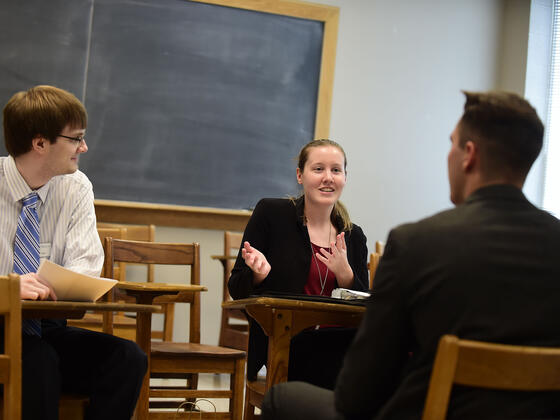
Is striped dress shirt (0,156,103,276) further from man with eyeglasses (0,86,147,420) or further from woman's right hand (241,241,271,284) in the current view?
woman's right hand (241,241,271,284)

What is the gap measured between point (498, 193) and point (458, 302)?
0.82 ft

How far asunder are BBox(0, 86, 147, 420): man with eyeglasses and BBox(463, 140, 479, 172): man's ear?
1.10 m

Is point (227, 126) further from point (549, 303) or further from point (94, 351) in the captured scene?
point (549, 303)

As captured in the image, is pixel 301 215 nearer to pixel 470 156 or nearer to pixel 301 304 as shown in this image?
pixel 301 304

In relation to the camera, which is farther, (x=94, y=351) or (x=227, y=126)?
(x=227, y=126)

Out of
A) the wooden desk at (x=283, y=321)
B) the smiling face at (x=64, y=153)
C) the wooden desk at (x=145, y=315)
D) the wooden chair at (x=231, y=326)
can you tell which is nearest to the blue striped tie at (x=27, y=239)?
the smiling face at (x=64, y=153)

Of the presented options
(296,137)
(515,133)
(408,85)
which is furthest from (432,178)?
(515,133)

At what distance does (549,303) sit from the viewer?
1296mm

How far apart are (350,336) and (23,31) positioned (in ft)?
12.0

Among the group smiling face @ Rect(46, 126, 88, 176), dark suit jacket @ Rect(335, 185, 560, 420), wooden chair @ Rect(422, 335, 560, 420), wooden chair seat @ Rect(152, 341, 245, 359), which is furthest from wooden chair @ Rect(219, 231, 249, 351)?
wooden chair @ Rect(422, 335, 560, 420)

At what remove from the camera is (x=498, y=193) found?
138cm

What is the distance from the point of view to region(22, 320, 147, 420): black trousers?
188 cm

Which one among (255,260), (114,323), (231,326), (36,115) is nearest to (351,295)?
(255,260)

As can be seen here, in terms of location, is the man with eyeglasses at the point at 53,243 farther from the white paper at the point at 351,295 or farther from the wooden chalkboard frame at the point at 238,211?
the wooden chalkboard frame at the point at 238,211
